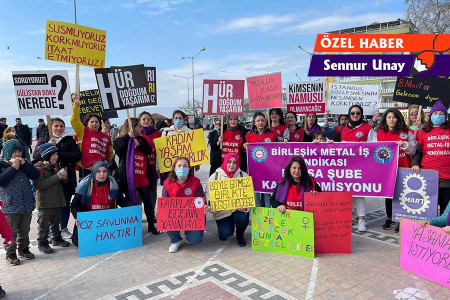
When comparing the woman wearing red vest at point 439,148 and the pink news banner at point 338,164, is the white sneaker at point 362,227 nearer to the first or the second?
the pink news banner at point 338,164

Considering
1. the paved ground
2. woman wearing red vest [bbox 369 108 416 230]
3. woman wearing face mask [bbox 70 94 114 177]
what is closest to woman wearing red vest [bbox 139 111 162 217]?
woman wearing face mask [bbox 70 94 114 177]

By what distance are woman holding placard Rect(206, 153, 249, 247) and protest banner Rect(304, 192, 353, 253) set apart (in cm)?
107

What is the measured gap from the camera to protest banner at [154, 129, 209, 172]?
229 inches

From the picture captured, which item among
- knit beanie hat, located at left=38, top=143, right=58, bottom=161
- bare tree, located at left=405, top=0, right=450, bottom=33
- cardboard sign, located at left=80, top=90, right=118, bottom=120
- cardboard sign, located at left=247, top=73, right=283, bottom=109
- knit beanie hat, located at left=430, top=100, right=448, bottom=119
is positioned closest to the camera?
knit beanie hat, located at left=38, top=143, right=58, bottom=161

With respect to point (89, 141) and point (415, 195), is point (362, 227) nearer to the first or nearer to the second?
point (415, 195)

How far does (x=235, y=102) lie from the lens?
6.35 metres

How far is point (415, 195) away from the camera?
5.28 meters

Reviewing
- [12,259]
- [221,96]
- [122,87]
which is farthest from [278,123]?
[12,259]

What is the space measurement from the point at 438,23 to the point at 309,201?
91.1 feet

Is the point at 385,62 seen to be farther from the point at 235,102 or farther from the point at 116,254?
the point at 116,254

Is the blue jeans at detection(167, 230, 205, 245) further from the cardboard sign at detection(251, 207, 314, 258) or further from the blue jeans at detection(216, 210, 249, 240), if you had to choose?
the cardboard sign at detection(251, 207, 314, 258)

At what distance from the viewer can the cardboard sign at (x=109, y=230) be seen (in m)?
4.79

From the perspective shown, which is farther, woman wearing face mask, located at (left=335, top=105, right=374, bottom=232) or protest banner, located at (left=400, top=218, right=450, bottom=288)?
woman wearing face mask, located at (left=335, top=105, right=374, bottom=232)

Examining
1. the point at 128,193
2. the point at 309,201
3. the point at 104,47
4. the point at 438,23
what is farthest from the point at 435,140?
the point at 438,23
